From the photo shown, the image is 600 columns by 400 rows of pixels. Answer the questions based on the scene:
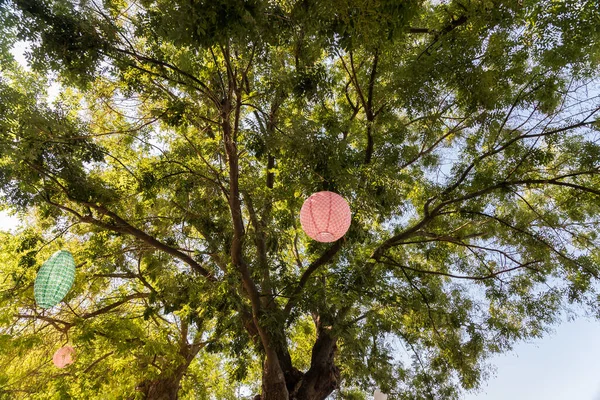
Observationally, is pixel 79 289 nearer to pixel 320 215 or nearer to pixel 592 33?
pixel 320 215

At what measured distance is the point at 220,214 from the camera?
473 centimetres

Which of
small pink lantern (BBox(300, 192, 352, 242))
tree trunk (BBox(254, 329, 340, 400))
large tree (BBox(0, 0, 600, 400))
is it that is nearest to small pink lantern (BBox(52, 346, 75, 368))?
large tree (BBox(0, 0, 600, 400))

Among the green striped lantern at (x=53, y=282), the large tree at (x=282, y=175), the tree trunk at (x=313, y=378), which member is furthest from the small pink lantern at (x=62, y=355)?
the tree trunk at (x=313, y=378)

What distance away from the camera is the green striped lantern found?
121 inches

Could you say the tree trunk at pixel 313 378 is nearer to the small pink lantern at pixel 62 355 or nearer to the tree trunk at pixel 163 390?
the tree trunk at pixel 163 390

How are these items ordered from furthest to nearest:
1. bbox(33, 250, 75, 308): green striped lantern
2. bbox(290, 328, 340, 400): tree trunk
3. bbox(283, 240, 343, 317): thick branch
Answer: bbox(290, 328, 340, 400): tree trunk < bbox(283, 240, 343, 317): thick branch < bbox(33, 250, 75, 308): green striped lantern

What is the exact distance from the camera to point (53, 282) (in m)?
3.08

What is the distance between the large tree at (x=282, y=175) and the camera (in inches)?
113

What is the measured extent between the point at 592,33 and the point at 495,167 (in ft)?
5.99

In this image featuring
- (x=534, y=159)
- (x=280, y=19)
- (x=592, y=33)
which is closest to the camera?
(x=280, y=19)

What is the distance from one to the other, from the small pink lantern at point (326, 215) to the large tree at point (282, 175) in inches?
18.6

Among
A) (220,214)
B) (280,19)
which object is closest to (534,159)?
(280,19)

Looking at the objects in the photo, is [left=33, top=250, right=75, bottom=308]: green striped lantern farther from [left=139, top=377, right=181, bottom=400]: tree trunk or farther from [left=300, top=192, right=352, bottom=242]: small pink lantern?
[left=139, top=377, right=181, bottom=400]: tree trunk

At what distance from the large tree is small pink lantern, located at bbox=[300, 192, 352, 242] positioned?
18.6 inches
